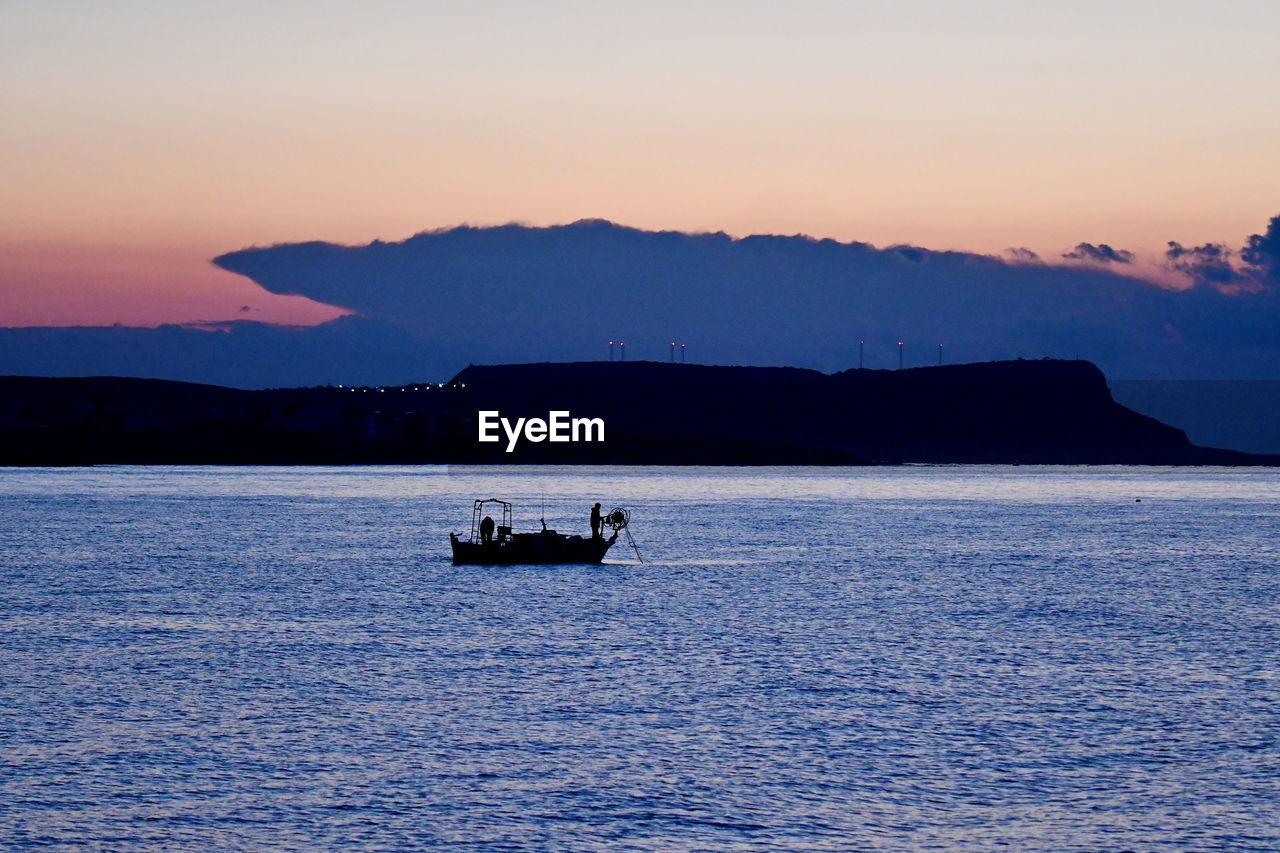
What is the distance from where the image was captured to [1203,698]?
39.7m

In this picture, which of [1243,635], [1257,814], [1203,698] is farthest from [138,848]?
[1243,635]

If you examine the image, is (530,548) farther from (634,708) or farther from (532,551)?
(634,708)

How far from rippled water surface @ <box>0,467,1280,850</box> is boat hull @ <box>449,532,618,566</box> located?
4.43 ft

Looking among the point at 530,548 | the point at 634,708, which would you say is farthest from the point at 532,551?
the point at 634,708

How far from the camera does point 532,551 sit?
82250mm

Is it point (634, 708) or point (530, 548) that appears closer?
point (634, 708)

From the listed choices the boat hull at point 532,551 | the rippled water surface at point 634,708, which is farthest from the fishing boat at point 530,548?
the rippled water surface at point 634,708

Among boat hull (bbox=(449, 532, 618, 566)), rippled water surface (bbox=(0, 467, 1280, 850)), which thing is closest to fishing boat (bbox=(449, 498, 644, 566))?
boat hull (bbox=(449, 532, 618, 566))

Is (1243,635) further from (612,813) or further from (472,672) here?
(612,813)

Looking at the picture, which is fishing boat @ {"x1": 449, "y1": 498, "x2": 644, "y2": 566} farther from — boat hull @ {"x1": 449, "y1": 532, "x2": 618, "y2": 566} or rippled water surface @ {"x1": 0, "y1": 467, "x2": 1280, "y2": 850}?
rippled water surface @ {"x1": 0, "y1": 467, "x2": 1280, "y2": 850}

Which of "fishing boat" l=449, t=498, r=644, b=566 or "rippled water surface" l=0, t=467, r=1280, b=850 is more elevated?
"fishing boat" l=449, t=498, r=644, b=566

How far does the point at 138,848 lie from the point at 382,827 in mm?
3869

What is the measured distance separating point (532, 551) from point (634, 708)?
147 ft

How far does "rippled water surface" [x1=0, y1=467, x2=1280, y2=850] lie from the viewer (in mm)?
26766
